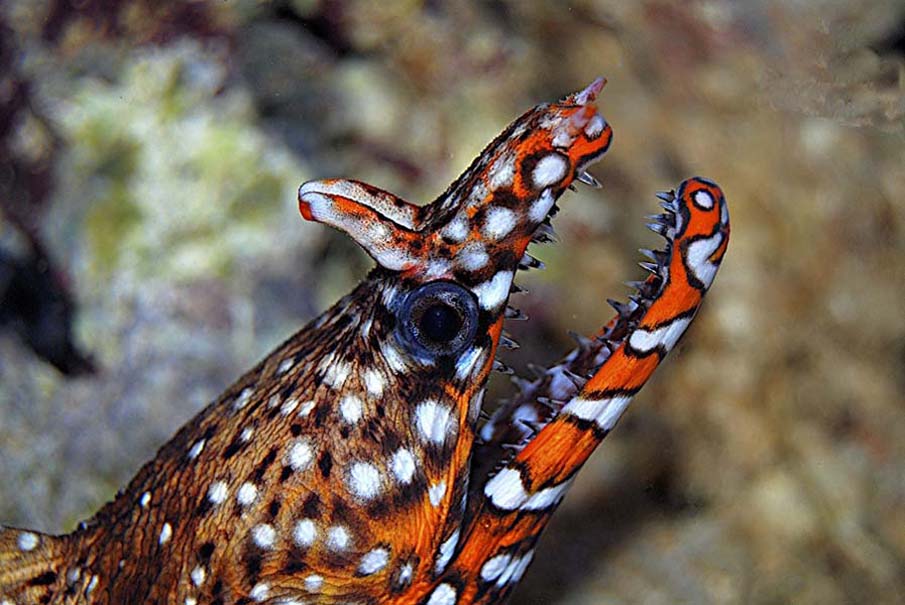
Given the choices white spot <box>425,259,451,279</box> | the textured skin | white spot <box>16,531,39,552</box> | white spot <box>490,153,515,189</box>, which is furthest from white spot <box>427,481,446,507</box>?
white spot <box>16,531,39,552</box>

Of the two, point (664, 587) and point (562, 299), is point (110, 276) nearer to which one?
point (562, 299)

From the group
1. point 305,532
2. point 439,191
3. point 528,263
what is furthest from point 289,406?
point 439,191

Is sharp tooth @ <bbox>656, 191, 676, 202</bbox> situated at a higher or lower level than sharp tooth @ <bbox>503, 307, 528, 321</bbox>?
higher

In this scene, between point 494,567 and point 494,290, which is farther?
point 494,567

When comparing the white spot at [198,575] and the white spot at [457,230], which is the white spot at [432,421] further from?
the white spot at [198,575]

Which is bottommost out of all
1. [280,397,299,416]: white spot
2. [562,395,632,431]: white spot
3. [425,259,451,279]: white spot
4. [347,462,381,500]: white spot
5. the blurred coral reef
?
[347,462,381,500]: white spot

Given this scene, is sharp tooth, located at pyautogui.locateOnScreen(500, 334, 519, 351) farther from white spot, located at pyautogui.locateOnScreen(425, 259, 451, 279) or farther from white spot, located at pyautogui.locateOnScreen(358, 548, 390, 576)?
white spot, located at pyautogui.locateOnScreen(358, 548, 390, 576)

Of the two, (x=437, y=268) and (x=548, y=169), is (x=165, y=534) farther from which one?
(x=548, y=169)
